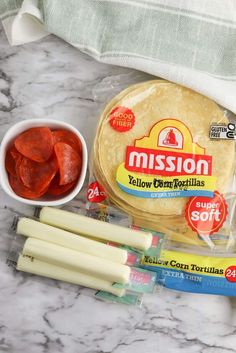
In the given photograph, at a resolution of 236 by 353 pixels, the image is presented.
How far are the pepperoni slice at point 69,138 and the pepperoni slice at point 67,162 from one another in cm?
1

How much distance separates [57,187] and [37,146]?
68 mm

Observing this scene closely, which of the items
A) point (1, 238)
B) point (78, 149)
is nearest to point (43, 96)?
point (78, 149)

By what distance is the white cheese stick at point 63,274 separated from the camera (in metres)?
0.84

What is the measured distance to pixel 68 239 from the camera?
844 millimetres

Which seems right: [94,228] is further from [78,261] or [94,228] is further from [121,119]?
[121,119]

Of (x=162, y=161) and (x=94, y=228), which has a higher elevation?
(x=162, y=161)

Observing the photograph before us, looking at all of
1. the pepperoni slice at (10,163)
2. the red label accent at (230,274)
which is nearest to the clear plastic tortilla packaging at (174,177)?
the red label accent at (230,274)

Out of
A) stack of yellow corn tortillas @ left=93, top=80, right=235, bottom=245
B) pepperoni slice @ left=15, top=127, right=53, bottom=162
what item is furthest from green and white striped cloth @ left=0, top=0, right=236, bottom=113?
pepperoni slice @ left=15, top=127, right=53, bottom=162

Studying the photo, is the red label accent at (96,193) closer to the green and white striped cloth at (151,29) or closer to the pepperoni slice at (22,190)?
the pepperoni slice at (22,190)

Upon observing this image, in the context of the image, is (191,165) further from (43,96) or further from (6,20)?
(6,20)

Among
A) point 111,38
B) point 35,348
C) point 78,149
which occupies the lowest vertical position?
point 35,348

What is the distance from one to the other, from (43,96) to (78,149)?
0.13m

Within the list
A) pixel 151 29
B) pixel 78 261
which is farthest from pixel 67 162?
pixel 151 29

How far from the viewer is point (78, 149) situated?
34.4 inches
